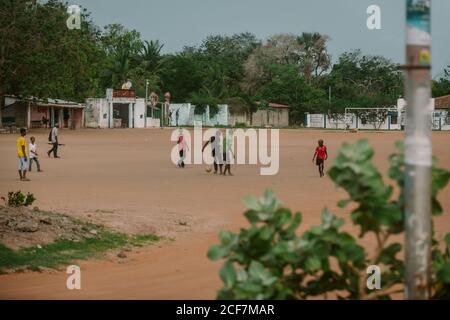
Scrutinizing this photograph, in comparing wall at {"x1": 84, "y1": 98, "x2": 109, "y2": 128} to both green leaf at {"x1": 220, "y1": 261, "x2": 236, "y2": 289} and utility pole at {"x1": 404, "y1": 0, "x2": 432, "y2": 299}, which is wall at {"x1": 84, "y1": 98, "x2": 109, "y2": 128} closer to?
green leaf at {"x1": 220, "y1": 261, "x2": 236, "y2": 289}

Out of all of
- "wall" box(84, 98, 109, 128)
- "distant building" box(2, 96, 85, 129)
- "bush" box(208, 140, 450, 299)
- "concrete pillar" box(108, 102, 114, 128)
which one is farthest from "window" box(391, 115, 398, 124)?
"bush" box(208, 140, 450, 299)

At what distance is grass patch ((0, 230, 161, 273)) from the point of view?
31.5 ft

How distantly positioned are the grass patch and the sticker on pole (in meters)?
6.97

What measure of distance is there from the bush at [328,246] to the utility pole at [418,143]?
160mm

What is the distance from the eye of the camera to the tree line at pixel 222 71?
2137 inches

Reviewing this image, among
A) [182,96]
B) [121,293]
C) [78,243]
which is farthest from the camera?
[182,96]

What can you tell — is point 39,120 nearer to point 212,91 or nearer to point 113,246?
point 212,91

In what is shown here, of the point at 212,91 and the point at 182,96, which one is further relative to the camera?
the point at 182,96

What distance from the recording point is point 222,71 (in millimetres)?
84375
